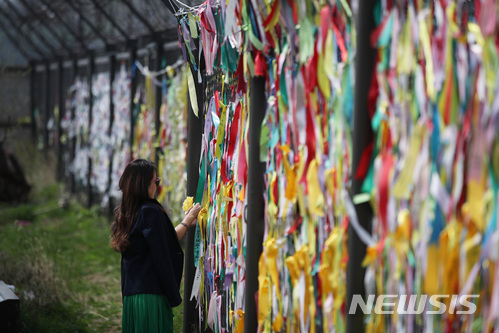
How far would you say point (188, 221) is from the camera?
397 cm

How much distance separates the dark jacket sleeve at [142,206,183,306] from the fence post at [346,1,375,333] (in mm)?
1779

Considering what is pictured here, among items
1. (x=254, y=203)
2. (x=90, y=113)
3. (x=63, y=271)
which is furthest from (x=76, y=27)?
(x=254, y=203)

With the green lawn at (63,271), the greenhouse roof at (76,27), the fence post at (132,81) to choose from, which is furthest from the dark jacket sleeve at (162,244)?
the fence post at (132,81)

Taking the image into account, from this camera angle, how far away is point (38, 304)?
19.4 ft

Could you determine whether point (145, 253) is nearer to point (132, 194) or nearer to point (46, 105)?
point (132, 194)

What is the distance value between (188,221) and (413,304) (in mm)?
2149

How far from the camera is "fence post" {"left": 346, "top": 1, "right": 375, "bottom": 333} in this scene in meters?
2.00

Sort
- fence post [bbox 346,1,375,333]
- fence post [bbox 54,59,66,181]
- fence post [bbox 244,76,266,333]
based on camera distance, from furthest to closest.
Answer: fence post [bbox 54,59,66,181] < fence post [bbox 244,76,266,333] < fence post [bbox 346,1,375,333]

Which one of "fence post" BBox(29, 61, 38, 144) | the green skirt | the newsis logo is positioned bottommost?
the green skirt

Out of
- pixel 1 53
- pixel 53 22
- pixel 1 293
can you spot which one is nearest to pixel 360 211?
pixel 1 293

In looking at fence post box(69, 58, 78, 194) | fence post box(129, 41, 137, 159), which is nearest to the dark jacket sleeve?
fence post box(129, 41, 137, 159)

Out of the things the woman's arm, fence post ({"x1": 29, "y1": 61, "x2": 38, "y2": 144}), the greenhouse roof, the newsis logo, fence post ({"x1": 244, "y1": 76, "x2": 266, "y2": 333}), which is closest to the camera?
the newsis logo

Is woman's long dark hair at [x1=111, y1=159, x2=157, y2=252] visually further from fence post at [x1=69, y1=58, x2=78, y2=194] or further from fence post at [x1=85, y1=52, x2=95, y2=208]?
fence post at [x1=69, y1=58, x2=78, y2=194]

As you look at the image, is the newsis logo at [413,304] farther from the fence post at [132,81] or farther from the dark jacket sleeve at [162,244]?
the fence post at [132,81]
